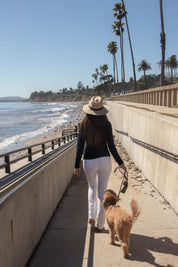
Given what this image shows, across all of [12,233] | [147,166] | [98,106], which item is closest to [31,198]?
[12,233]

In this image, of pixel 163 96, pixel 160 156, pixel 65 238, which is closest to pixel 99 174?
pixel 65 238

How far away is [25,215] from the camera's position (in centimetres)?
320

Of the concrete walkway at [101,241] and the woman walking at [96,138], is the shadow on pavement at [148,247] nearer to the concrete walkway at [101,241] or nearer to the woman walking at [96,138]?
the concrete walkway at [101,241]

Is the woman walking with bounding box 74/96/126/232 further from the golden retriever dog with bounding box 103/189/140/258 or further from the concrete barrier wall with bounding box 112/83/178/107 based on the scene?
the concrete barrier wall with bounding box 112/83/178/107

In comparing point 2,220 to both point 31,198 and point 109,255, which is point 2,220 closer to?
point 31,198

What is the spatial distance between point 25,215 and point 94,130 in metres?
1.47

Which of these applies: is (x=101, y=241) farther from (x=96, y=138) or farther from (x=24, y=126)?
(x=24, y=126)

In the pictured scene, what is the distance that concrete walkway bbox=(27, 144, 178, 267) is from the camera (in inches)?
127

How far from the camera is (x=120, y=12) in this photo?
45.7m

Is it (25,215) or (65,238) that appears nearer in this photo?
(25,215)

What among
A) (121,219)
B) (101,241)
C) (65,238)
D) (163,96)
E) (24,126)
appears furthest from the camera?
(24,126)

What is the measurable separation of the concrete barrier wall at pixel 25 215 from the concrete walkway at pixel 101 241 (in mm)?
232

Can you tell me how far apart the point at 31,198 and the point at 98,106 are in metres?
1.62

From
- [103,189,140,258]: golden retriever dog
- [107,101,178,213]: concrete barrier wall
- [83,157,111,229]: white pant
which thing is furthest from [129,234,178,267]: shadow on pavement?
[107,101,178,213]: concrete barrier wall
